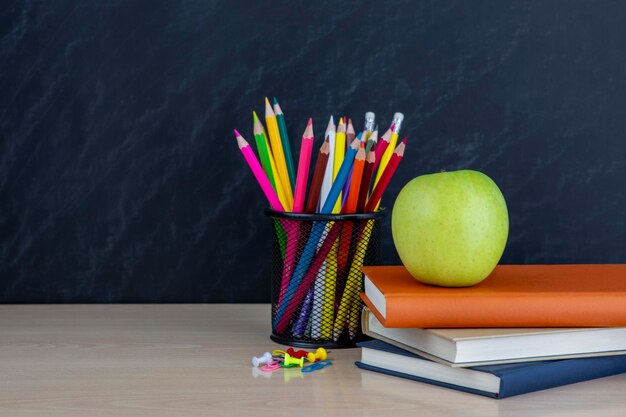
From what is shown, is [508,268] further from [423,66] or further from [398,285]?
[423,66]

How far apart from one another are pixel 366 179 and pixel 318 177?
0.05 metres

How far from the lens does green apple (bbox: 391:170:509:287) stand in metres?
0.82

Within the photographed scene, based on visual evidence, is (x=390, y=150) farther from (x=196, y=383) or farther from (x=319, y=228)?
(x=196, y=383)

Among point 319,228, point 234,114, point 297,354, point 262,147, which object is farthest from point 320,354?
point 234,114

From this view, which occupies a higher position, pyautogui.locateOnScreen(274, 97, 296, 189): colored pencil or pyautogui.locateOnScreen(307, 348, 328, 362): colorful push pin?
pyautogui.locateOnScreen(274, 97, 296, 189): colored pencil

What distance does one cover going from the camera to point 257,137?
3.05 feet

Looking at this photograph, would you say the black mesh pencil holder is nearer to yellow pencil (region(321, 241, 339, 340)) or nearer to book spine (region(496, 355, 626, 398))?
yellow pencil (region(321, 241, 339, 340))

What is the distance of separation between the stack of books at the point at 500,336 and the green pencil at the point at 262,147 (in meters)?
0.22

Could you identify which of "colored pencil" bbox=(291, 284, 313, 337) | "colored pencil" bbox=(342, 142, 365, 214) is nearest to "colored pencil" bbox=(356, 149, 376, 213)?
"colored pencil" bbox=(342, 142, 365, 214)

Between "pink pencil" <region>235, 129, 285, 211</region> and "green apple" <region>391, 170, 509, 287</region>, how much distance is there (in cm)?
17

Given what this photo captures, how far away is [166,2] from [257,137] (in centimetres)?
30

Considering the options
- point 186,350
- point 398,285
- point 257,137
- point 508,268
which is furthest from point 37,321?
point 508,268

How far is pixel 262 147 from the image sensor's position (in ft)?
3.07

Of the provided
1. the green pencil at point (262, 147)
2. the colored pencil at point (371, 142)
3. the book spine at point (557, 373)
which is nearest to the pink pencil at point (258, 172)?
the green pencil at point (262, 147)
